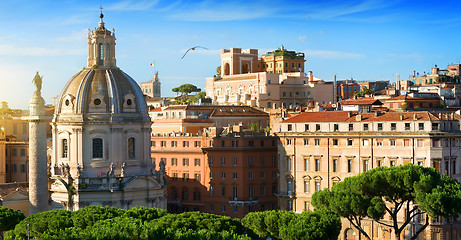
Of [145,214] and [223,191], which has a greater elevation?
[145,214]

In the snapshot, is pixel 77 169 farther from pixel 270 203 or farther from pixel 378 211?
pixel 378 211

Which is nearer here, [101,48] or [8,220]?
[8,220]

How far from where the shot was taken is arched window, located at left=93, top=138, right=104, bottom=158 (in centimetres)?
9588

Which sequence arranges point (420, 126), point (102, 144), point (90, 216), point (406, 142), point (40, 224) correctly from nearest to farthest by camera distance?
point (40, 224)
point (90, 216)
point (420, 126)
point (406, 142)
point (102, 144)

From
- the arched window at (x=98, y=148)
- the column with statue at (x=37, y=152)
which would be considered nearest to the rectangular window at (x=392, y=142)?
the arched window at (x=98, y=148)

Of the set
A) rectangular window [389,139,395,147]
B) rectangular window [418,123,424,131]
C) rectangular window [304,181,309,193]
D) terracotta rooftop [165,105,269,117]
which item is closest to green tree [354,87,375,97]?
terracotta rooftop [165,105,269,117]

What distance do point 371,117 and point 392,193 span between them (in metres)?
19.6

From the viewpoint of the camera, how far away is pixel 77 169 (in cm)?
9500

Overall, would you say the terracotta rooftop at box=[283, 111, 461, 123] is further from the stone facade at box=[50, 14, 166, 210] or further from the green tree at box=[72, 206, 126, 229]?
the green tree at box=[72, 206, 126, 229]

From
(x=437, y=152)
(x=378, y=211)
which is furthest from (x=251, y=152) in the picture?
(x=378, y=211)

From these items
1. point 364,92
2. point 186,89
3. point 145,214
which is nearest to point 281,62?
point 364,92

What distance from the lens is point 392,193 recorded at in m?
79.2

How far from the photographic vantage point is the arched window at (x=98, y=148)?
95875 mm

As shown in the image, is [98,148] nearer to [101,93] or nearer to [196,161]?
[101,93]
